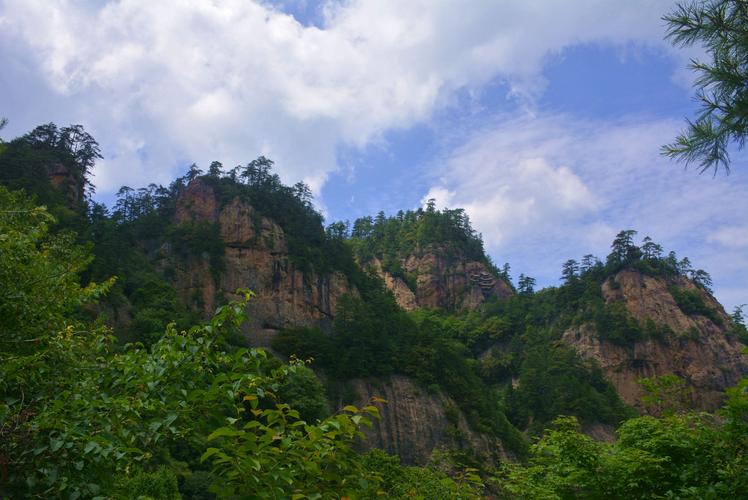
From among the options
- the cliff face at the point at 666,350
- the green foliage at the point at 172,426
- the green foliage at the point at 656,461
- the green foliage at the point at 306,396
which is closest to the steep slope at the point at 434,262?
the cliff face at the point at 666,350

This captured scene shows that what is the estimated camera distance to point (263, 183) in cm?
6456

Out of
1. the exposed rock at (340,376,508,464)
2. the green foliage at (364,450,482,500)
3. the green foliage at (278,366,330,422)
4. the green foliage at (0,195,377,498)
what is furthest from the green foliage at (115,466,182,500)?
the exposed rock at (340,376,508,464)

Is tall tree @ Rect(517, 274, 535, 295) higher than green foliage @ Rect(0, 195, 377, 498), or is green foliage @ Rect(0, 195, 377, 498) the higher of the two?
tall tree @ Rect(517, 274, 535, 295)

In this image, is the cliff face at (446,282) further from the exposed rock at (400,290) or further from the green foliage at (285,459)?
the green foliage at (285,459)

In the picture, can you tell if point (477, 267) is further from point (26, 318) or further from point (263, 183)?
point (26, 318)

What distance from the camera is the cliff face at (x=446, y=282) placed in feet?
293

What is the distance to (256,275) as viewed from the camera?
55375mm

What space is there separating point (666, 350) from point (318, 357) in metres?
43.5

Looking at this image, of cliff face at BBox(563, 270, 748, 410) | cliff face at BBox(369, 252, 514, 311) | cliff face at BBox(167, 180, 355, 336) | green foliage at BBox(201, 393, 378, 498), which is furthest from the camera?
cliff face at BBox(369, 252, 514, 311)

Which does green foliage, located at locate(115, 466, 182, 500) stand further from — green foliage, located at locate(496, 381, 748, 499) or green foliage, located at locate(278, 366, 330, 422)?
green foliage, located at locate(278, 366, 330, 422)

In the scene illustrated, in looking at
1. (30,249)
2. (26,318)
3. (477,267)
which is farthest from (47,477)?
(477,267)

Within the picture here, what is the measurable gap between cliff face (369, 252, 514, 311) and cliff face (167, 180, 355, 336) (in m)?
29.1

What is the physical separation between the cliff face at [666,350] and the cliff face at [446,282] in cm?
2143

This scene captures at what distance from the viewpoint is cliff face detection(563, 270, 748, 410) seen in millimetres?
65312
